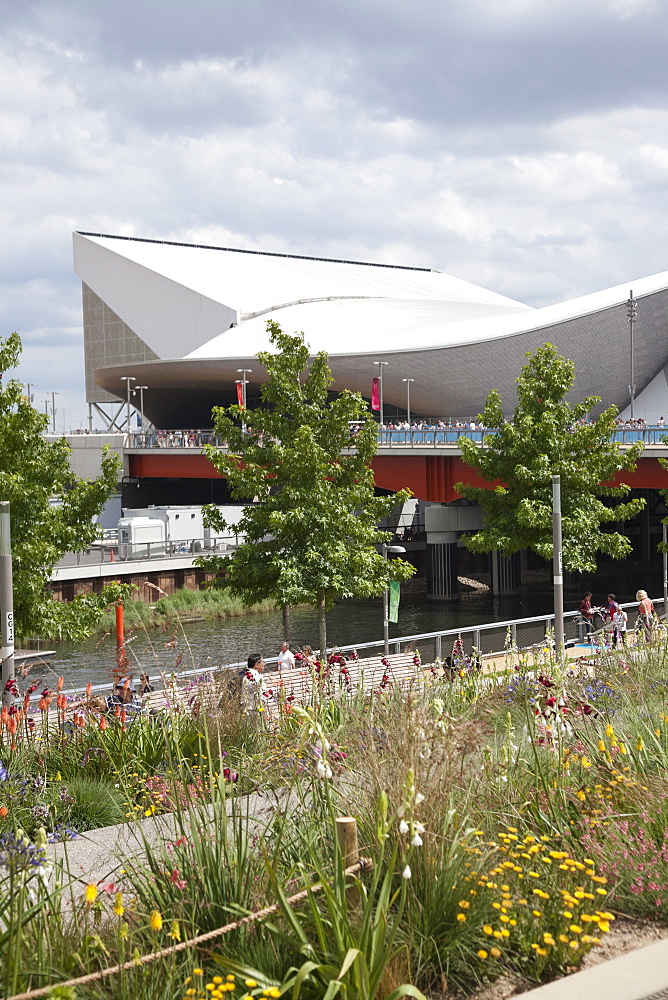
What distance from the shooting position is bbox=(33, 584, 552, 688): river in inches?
1086

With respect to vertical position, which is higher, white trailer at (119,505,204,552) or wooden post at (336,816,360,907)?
wooden post at (336,816,360,907)

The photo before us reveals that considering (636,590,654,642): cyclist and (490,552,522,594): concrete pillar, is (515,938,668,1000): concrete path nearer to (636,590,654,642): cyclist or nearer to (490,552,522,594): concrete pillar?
(636,590,654,642): cyclist

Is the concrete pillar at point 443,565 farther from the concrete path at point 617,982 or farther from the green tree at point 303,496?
the concrete path at point 617,982

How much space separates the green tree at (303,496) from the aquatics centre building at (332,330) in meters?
35.4

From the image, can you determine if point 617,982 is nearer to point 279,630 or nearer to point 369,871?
point 369,871

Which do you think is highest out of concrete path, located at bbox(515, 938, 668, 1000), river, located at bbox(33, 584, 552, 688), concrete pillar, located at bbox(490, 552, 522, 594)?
concrete path, located at bbox(515, 938, 668, 1000)

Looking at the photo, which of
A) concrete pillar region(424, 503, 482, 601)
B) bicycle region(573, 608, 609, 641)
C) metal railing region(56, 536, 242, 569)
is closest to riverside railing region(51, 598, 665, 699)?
bicycle region(573, 608, 609, 641)

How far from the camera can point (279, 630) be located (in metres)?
34.3

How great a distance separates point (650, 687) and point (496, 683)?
1505mm

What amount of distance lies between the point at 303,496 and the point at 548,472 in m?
8.07

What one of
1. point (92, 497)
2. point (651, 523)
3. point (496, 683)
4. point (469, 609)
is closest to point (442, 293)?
point (651, 523)

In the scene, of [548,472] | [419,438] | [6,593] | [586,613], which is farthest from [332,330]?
[6,593]

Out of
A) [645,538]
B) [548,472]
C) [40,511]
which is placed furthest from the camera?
[645,538]

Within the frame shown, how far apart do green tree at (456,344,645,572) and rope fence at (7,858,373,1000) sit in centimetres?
2098
